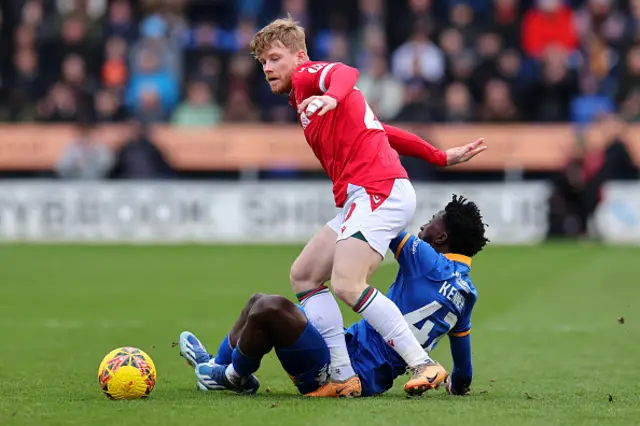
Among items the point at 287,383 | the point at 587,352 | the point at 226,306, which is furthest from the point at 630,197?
the point at 287,383

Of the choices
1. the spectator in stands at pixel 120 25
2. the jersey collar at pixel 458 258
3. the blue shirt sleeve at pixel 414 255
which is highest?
the spectator in stands at pixel 120 25

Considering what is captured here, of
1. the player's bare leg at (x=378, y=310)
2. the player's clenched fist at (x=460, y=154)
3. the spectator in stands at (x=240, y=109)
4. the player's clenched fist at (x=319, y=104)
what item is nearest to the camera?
the player's clenched fist at (x=319, y=104)

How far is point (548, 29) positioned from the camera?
2072 centimetres

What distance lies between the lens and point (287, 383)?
297 inches

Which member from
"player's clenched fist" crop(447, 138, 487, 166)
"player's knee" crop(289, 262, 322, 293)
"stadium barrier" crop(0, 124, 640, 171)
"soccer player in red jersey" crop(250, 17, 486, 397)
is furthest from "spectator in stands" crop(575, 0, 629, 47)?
"player's knee" crop(289, 262, 322, 293)

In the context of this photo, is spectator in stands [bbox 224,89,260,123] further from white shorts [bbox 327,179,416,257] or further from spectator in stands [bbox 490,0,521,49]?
white shorts [bbox 327,179,416,257]

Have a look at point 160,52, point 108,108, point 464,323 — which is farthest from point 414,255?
point 160,52

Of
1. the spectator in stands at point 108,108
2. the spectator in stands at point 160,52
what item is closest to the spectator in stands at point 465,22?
the spectator in stands at point 160,52

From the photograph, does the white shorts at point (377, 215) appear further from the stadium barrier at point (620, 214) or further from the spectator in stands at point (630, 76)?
the spectator in stands at point (630, 76)

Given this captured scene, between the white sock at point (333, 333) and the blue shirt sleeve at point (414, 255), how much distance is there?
0.45 metres

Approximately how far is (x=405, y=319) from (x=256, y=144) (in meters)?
13.7

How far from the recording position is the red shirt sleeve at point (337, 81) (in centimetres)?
638

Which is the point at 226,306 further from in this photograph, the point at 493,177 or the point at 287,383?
the point at 493,177

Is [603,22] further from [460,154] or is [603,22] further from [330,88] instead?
[330,88]
